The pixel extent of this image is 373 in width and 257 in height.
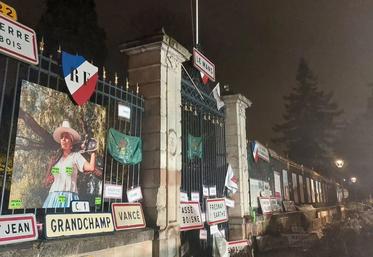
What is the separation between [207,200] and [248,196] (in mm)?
2824

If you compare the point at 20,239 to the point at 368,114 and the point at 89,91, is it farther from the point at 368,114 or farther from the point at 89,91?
the point at 368,114

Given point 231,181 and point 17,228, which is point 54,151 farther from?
point 231,181

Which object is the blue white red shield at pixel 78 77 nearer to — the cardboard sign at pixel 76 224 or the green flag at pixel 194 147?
the cardboard sign at pixel 76 224

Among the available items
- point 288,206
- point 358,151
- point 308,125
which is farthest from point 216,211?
point 358,151

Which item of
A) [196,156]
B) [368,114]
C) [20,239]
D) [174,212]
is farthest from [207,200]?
[368,114]

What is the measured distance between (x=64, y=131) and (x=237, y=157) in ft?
21.3

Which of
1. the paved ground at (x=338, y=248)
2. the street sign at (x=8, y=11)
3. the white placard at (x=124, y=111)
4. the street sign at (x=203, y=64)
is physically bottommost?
the paved ground at (x=338, y=248)

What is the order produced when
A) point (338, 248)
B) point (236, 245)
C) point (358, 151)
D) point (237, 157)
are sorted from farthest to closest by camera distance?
point (358, 151) → point (338, 248) → point (237, 157) → point (236, 245)

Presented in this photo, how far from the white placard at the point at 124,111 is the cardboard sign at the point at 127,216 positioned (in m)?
1.54

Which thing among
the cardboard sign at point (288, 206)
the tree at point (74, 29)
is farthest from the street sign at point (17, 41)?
→ the cardboard sign at point (288, 206)

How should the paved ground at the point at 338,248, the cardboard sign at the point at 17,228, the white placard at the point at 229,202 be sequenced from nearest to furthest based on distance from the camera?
the cardboard sign at the point at 17,228 < the white placard at the point at 229,202 < the paved ground at the point at 338,248

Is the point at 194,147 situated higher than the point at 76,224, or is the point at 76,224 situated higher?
the point at 194,147

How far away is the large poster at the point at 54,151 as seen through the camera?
414 centimetres

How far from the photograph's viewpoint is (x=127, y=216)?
5559mm
